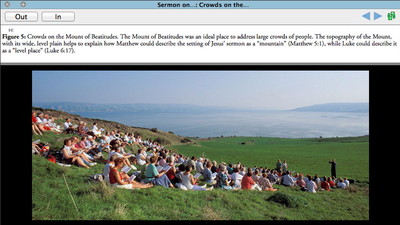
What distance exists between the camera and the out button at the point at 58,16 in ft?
20.5

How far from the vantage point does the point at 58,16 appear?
6277 mm

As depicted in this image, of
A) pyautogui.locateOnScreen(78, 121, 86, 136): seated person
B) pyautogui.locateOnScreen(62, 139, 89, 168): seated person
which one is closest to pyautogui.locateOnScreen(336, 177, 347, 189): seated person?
pyautogui.locateOnScreen(62, 139, 89, 168): seated person

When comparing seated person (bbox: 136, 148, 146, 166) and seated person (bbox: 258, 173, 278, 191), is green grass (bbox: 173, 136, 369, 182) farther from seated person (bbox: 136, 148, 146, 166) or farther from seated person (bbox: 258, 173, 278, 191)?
seated person (bbox: 136, 148, 146, 166)

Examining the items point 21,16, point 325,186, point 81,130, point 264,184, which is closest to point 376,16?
point 264,184

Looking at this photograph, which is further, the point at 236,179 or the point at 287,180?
the point at 287,180

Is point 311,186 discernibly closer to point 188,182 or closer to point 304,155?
point 188,182

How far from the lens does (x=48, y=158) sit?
29.1 feet

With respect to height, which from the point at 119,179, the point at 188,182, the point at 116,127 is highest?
the point at 116,127

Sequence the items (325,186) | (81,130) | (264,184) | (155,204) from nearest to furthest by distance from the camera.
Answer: (155,204)
(264,184)
(325,186)
(81,130)

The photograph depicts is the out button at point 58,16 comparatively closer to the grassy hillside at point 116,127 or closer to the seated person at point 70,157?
the seated person at point 70,157

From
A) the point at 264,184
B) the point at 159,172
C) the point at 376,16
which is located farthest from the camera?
the point at 264,184

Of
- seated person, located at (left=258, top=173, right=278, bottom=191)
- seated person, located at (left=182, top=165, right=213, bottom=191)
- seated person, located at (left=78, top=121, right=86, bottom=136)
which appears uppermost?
seated person, located at (left=78, top=121, right=86, bottom=136)

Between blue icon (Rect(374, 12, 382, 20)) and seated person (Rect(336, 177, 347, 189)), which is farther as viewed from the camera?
seated person (Rect(336, 177, 347, 189))

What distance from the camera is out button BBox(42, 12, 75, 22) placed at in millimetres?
6262
